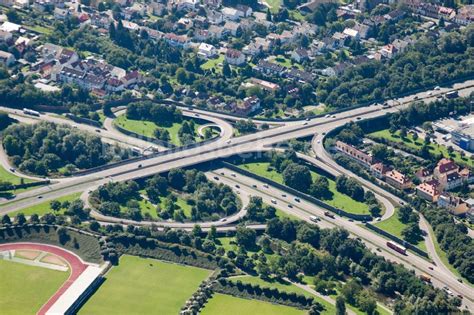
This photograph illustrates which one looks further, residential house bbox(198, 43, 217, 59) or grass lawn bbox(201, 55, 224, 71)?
residential house bbox(198, 43, 217, 59)

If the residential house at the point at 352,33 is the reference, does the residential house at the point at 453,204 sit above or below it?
below

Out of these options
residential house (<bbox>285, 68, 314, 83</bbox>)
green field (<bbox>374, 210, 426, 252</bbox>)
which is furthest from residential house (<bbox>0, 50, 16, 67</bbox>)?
green field (<bbox>374, 210, 426, 252</bbox>)

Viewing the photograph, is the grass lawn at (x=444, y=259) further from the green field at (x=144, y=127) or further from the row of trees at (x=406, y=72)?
the green field at (x=144, y=127)

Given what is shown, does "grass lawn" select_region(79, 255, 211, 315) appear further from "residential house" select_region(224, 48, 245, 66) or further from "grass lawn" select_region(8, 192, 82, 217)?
"residential house" select_region(224, 48, 245, 66)

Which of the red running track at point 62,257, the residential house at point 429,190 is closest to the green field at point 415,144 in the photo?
the residential house at point 429,190

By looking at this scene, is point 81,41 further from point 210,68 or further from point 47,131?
point 47,131

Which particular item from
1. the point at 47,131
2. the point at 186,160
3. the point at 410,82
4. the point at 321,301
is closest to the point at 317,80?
the point at 410,82
